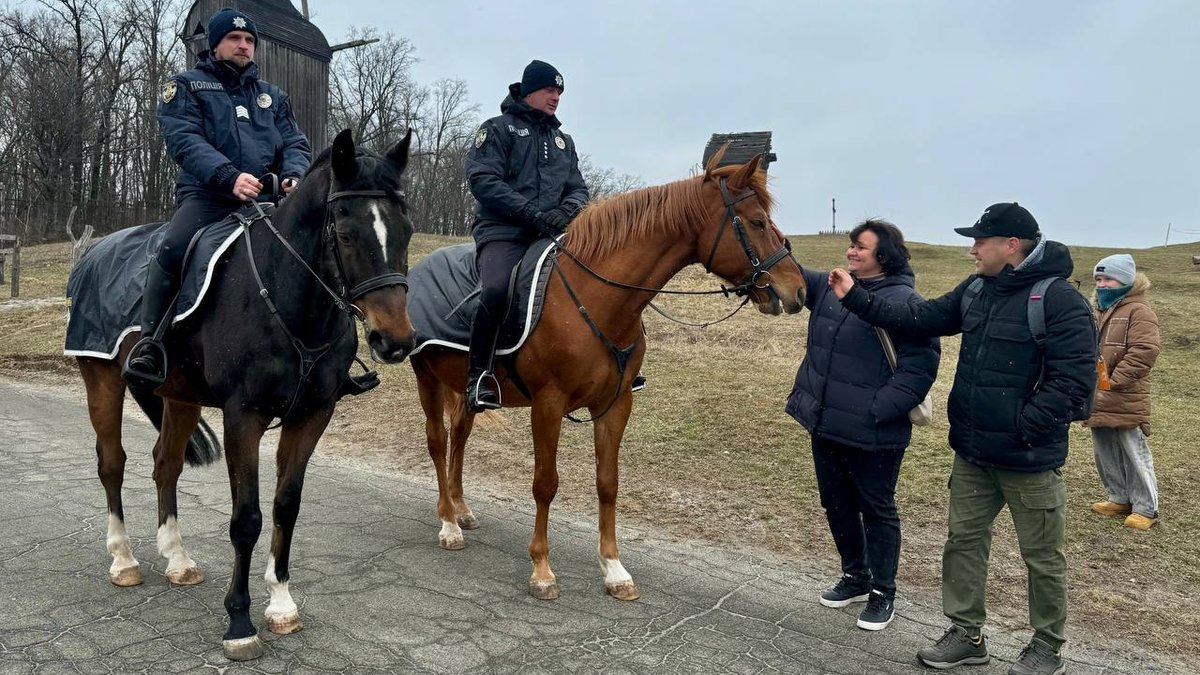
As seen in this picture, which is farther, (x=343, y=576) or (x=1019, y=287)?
(x=343, y=576)

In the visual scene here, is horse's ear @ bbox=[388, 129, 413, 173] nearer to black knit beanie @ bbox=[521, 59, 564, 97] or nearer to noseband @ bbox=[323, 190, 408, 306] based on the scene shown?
noseband @ bbox=[323, 190, 408, 306]

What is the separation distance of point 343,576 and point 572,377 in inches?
69.2

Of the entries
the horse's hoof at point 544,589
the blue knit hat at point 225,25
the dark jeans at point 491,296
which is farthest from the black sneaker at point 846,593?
the blue knit hat at point 225,25

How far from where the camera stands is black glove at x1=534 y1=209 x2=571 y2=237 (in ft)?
15.1

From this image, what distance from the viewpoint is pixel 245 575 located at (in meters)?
3.52

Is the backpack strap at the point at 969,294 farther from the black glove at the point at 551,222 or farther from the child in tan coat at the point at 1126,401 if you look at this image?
the child in tan coat at the point at 1126,401

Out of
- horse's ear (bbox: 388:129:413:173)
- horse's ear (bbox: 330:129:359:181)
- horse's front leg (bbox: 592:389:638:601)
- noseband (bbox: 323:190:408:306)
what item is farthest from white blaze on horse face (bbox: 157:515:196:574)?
horse's ear (bbox: 388:129:413:173)

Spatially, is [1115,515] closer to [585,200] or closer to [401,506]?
[585,200]

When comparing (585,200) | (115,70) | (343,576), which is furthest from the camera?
(115,70)

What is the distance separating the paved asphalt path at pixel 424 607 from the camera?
136 inches

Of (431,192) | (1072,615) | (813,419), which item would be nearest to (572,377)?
(813,419)

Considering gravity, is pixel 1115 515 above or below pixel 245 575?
below

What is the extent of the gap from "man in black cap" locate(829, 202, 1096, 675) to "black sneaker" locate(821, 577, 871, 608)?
1.93ft

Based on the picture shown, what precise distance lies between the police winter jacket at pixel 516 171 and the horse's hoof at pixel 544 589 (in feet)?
6.75
